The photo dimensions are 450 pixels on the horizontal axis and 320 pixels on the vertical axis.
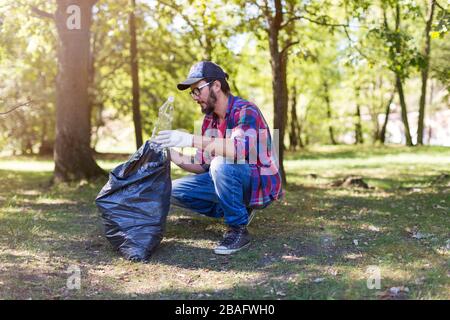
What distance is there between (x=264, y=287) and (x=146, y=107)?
55.8 ft

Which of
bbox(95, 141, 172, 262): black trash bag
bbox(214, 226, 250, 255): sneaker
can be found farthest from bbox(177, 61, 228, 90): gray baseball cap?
bbox(214, 226, 250, 255): sneaker

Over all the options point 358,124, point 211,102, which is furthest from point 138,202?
point 358,124

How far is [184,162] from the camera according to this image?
4.49 m

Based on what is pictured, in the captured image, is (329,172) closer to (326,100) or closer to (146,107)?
(146,107)

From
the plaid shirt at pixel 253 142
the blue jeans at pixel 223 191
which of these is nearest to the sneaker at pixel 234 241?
the blue jeans at pixel 223 191

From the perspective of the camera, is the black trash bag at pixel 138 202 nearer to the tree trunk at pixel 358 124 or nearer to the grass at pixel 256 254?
the grass at pixel 256 254

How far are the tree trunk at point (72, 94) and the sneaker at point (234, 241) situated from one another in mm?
4389

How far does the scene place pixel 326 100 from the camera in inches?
1171

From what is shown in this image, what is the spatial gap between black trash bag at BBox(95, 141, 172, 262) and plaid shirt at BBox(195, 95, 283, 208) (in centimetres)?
45

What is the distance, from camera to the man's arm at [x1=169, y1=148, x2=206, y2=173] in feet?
14.1

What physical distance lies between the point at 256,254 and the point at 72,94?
16.2ft

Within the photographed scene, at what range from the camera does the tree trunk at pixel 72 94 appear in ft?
25.6

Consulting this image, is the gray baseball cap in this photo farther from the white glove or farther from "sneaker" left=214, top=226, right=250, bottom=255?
"sneaker" left=214, top=226, right=250, bottom=255

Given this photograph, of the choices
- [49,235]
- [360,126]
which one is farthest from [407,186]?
[360,126]
